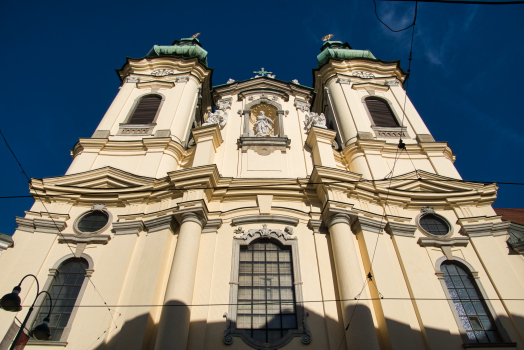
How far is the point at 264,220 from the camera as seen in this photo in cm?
1105

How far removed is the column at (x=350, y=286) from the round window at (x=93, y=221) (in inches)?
253

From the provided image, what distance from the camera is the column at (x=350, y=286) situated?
26.3 ft

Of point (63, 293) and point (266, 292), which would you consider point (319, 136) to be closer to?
point (266, 292)

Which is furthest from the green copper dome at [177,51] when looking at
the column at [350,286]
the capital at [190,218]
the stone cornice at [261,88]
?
the column at [350,286]

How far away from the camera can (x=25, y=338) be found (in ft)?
27.5

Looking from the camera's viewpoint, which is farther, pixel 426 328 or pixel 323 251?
pixel 323 251

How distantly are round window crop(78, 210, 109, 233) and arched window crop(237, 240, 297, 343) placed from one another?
416cm

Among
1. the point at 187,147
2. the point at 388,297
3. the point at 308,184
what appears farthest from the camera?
the point at 187,147

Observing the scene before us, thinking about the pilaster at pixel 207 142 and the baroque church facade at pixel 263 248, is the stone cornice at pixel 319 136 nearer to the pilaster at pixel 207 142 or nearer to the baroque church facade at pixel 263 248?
the baroque church facade at pixel 263 248

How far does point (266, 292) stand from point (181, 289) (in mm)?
2072

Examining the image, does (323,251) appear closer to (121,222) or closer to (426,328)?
(426,328)

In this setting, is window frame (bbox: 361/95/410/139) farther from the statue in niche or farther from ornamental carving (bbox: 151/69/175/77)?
ornamental carving (bbox: 151/69/175/77)

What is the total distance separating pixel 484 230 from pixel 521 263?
120cm

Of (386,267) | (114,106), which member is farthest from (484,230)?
(114,106)
